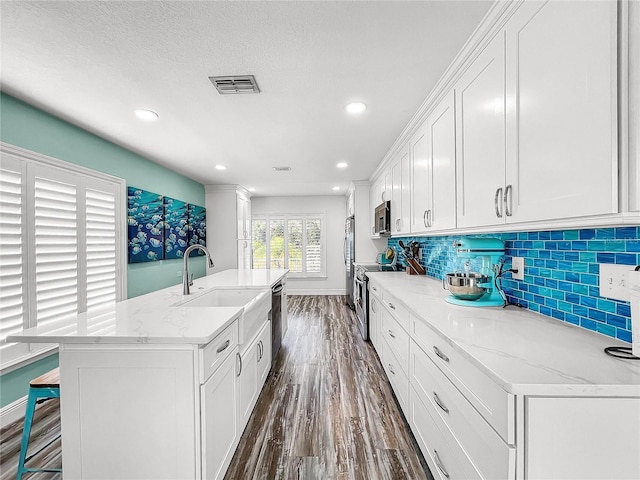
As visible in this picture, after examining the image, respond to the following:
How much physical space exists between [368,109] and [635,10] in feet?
5.54

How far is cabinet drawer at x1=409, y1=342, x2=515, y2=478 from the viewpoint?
92 cm

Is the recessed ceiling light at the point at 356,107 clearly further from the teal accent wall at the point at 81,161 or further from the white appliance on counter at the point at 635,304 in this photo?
the teal accent wall at the point at 81,161

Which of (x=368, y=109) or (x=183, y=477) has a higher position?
(x=368, y=109)

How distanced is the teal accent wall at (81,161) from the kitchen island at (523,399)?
2.92 m

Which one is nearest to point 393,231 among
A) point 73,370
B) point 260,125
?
point 260,125

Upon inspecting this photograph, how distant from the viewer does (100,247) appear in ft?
9.78

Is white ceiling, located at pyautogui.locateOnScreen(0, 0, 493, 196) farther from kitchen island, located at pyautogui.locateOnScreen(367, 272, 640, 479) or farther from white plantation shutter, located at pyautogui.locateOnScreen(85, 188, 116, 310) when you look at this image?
kitchen island, located at pyautogui.locateOnScreen(367, 272, 640, 479)

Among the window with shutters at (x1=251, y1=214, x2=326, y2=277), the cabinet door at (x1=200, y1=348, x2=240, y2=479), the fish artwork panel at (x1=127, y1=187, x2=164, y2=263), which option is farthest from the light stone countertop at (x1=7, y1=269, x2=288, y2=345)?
the window with shutters at (x1=251, y1=214, x2=326, y2=277)

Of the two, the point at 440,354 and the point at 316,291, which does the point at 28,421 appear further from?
the point at 316,291

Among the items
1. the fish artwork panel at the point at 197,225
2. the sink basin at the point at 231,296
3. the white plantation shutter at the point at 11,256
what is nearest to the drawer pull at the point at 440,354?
the sink basin at the point at 231,296

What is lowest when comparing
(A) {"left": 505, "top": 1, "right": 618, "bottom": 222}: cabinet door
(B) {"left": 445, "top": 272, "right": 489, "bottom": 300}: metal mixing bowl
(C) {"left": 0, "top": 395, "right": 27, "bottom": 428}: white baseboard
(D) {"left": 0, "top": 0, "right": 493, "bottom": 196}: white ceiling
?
(C) {"left": 0, "top": 395, "right": 27, "bottom": 428}: white baseboard

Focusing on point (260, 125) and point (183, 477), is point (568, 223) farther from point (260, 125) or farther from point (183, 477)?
point (260, 125)

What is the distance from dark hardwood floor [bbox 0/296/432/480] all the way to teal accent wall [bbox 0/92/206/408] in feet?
1.14

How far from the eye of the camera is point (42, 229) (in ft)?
7.68
